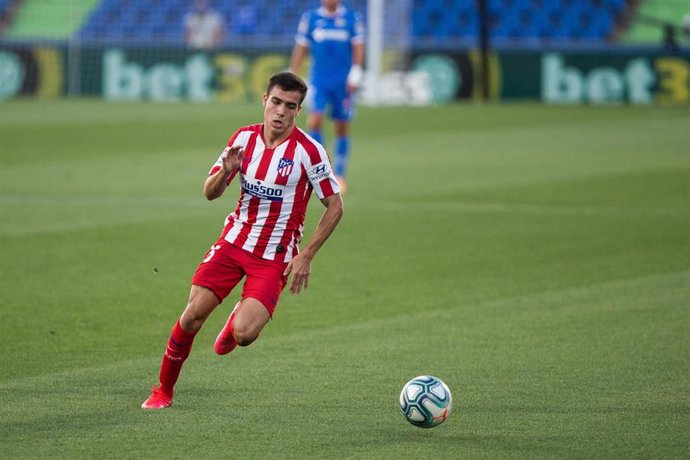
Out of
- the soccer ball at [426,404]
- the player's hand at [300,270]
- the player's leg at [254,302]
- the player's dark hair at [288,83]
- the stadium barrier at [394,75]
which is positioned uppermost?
the player's dark hair at [288,83]

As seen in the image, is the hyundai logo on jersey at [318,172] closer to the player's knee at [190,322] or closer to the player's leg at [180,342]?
the player's leg at [180,342]

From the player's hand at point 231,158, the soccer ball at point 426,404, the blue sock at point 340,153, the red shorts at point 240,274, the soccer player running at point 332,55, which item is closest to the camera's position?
the soccer ball at point 426,404

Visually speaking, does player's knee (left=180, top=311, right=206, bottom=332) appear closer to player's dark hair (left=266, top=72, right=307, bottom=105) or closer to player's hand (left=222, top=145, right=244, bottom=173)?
player's hand (left=222, top=145, right=244, bottom=173)

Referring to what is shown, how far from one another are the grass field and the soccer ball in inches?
2.8

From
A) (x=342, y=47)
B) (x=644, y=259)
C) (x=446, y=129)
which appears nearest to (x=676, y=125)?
(x=446, y=129)

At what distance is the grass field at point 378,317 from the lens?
213 inches

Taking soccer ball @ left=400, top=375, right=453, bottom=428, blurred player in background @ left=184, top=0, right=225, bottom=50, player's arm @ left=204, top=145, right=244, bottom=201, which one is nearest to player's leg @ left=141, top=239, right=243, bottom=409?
player's arm @ left=204, top=145, right=244, bottom=201

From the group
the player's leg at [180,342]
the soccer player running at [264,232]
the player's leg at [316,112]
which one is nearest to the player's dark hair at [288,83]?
the soccer player running at [264,232]

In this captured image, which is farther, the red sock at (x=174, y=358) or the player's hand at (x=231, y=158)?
the red sock at (x=174, y=358)

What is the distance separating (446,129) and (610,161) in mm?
5055

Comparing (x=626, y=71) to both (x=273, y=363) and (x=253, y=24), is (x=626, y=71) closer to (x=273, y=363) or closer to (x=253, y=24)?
(x=253, y=24)

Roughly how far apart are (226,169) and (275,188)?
0.50 m

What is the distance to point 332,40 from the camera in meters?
15.7

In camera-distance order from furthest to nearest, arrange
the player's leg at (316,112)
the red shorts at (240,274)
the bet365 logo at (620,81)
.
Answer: the bet365 logo at (620,81), the player's leg at (316,112), the red shorts at (240,274)
